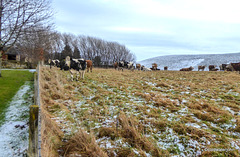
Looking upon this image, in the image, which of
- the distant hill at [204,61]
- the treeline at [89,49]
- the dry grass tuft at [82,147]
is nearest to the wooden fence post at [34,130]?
the dry grass tuft at [82,147]

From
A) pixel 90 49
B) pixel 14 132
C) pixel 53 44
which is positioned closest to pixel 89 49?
pixel 90 49

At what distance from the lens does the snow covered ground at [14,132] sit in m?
3.20

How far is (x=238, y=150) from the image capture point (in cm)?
272

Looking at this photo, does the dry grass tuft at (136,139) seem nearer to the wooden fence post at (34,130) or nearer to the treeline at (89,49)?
the wooden fence post at (34,130)

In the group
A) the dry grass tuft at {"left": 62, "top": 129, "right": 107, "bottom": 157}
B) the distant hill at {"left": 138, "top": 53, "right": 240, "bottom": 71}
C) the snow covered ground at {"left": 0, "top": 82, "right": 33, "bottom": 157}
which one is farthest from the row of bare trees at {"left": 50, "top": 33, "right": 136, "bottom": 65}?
the dry grass tuft at {"left": 62, "top": 129, "right": 107, "bottom": 157}

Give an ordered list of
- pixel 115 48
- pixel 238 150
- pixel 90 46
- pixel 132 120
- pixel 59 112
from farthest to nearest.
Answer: pixel 115 48, pixel 90 46, pixel 59 112, pixel 132 120, pixel 238 150

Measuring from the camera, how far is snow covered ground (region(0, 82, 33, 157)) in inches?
126

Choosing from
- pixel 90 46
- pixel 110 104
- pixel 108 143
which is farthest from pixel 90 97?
pixel 90 46

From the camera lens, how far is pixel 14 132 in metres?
3.99

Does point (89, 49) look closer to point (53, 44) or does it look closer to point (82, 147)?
point (53, 44)

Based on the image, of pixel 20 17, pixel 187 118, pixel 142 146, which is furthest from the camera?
pixel 20 17

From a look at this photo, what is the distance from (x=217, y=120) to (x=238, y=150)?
1322mm

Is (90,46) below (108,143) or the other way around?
the other way around

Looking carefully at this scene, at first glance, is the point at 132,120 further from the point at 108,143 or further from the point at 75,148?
the point at 75,148
